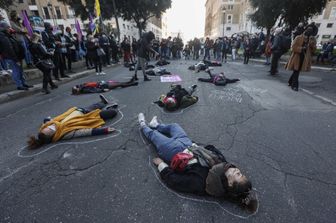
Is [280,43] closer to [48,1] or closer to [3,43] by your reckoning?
[3,43]

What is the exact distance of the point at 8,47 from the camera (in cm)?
541

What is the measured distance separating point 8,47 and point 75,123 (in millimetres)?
4088

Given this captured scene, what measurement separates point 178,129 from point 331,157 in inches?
89.9

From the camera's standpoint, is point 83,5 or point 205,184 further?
point 83,5

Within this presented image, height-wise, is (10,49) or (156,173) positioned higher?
(10,49)

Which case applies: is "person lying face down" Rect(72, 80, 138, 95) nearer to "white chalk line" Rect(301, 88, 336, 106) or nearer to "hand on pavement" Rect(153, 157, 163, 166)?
"hand on pavement" Rect(153, 157, 163, 166)

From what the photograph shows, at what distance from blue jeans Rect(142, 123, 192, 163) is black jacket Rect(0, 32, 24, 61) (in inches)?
201

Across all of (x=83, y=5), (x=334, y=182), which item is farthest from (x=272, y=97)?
(x=83, y=5)

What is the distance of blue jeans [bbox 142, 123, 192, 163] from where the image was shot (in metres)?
2.62

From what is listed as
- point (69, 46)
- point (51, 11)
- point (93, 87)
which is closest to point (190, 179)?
point (93, 87)

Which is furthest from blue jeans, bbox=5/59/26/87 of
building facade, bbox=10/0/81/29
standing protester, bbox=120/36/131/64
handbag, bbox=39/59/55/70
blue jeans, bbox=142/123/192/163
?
building facade, bbox=10/0/81/29

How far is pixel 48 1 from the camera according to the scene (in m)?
39.9

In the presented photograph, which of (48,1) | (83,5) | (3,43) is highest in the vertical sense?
(48,1)

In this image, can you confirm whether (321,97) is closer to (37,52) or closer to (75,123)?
(75,123)
